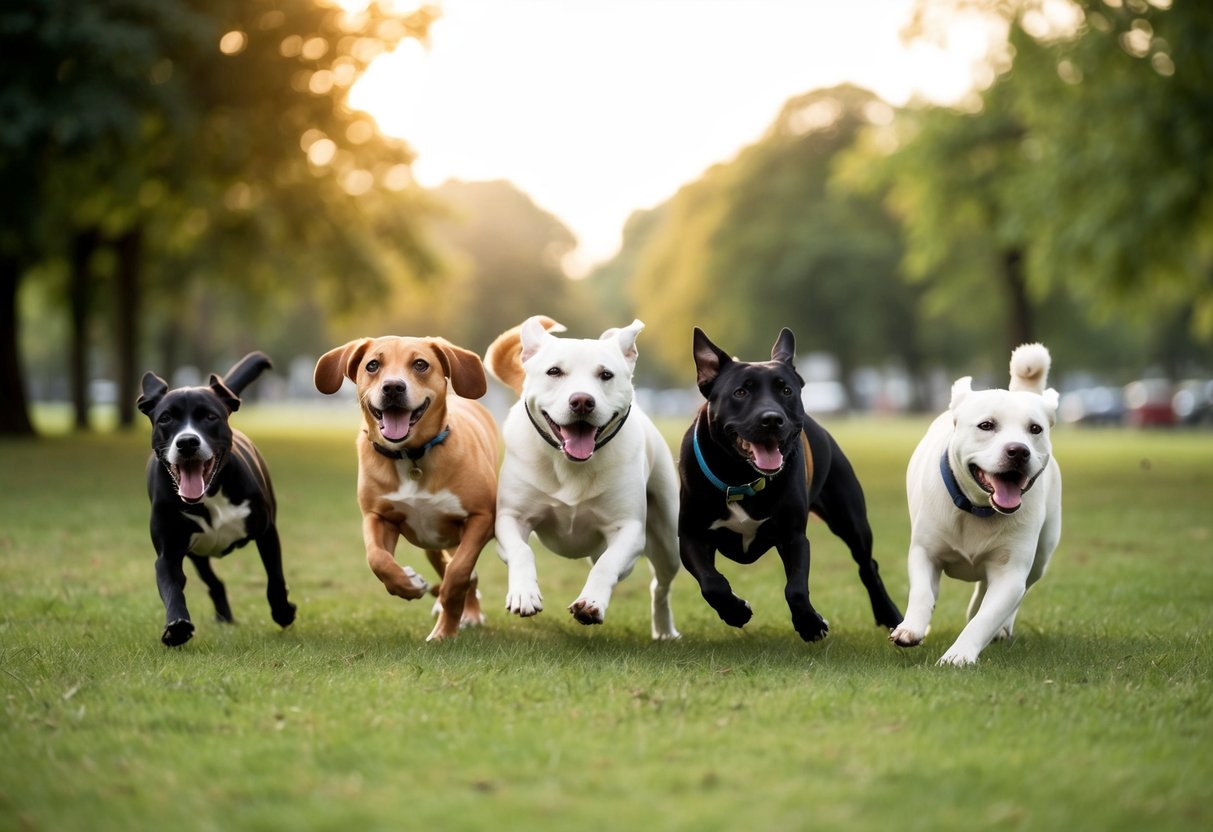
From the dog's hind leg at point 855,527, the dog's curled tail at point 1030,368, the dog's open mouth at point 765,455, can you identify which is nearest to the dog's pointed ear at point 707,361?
the dog's open mouth at point 765,455

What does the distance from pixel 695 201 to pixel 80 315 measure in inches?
1259

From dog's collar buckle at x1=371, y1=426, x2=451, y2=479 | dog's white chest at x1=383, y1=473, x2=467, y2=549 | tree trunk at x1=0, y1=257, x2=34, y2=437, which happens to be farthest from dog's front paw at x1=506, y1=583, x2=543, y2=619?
tree trunk at x1=0, y1=257, x2=34, y2=437

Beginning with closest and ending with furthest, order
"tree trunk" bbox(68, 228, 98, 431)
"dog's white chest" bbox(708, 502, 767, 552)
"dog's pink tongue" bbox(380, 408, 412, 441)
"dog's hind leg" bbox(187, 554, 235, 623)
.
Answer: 1. "dog's white chest" bbox(708, 502, 767, 552)
2. "dog's pink tongue" bbox(380, 408, 412, 441)
3. "dog's hind leg" bbox(187, 554, 235, 623)
4. "tree trunk" bbox(68, 228, 98, 431)

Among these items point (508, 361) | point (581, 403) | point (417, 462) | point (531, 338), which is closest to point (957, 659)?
point (581, 403)

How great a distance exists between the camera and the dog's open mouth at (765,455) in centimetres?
645

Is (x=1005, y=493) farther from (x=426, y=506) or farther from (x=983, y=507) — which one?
(x=426, y=506)

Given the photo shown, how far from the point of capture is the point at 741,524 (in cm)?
Answer: 691

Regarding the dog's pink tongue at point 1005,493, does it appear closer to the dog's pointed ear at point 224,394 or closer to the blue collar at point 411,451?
the blue collar at point 411,451

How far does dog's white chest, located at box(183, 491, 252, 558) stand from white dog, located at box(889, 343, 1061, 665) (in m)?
3.51

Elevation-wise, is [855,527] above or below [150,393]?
below

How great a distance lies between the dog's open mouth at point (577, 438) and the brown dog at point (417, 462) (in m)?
0.71

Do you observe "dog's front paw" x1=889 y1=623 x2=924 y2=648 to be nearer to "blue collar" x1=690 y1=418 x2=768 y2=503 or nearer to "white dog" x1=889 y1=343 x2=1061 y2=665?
"white dog" x1=889 y1=343 x2=1061 y2=665

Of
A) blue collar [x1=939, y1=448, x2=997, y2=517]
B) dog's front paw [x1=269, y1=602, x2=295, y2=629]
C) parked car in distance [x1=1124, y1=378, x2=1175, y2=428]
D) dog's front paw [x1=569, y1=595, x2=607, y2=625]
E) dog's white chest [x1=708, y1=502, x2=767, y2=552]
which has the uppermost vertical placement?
blue collar [x1=939, y1=448, x2=997, y2=517]

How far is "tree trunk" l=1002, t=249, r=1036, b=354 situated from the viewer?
38906 millimetres
